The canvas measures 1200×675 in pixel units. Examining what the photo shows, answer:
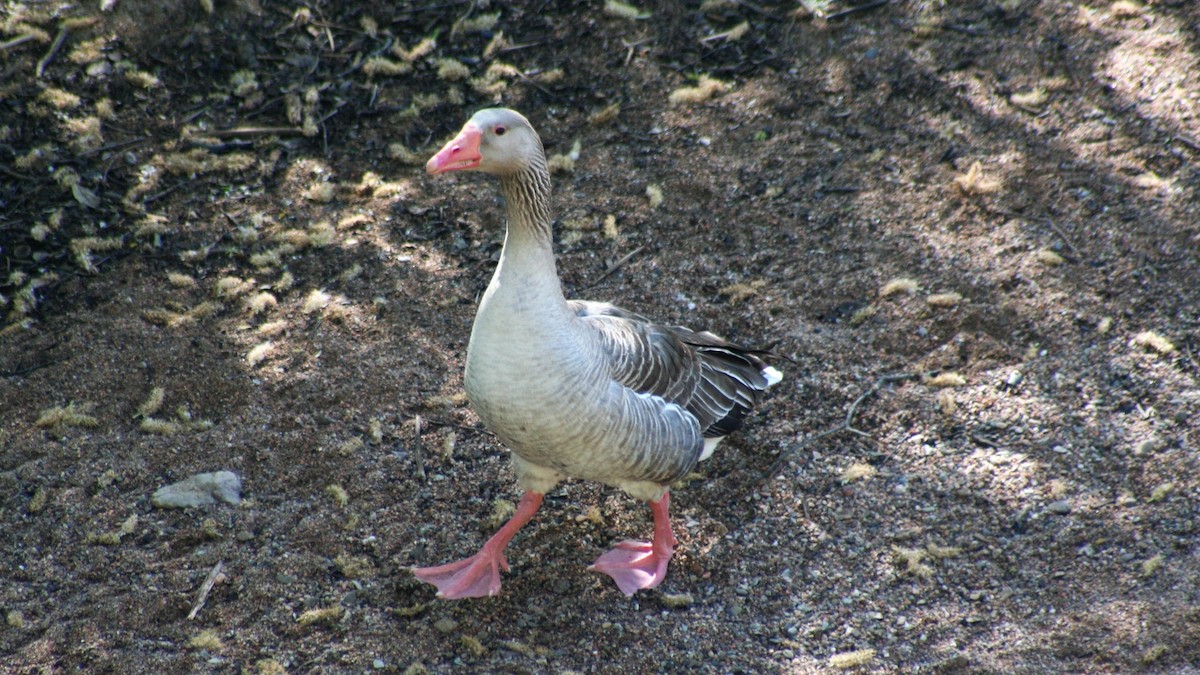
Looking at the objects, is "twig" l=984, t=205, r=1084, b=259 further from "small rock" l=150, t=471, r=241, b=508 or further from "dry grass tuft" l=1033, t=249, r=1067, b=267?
"small rock" l=150, t=471, r=241, b=508

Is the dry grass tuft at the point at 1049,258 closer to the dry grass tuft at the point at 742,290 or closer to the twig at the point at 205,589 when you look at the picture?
the dry grass tuft at the point at 742,290

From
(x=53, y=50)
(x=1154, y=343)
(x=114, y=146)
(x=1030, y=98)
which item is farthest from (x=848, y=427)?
(x=53, y=50)

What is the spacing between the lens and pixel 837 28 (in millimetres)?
7090

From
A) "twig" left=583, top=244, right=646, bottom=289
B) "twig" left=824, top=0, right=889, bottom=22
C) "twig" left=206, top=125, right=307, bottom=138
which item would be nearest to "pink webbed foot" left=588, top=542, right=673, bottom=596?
"twig" left=583, top=244, right=646, bottom=289

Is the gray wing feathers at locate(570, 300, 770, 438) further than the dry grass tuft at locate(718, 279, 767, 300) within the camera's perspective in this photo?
No

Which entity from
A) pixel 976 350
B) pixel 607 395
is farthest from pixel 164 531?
pixel 976 350

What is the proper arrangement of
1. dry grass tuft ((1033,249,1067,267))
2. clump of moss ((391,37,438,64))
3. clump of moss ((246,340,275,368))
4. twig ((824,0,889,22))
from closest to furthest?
clump of moss ((246,340,275,368)) → dry grass tuft ((1033,249,1067,267)) → clump of moss ((391,37,438,64)) → twig ((824,0,889,22))

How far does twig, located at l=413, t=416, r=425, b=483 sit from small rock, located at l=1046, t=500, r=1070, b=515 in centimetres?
288

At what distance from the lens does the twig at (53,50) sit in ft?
21.7

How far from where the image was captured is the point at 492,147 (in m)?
3.80

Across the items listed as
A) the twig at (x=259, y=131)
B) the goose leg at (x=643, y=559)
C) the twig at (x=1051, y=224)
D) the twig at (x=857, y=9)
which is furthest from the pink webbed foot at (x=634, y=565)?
the twig at (x=857, y=9)

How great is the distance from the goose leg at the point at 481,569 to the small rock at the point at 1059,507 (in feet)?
7.51

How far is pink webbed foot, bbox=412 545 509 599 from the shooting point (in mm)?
4246

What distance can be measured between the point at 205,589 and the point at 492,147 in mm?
2171
